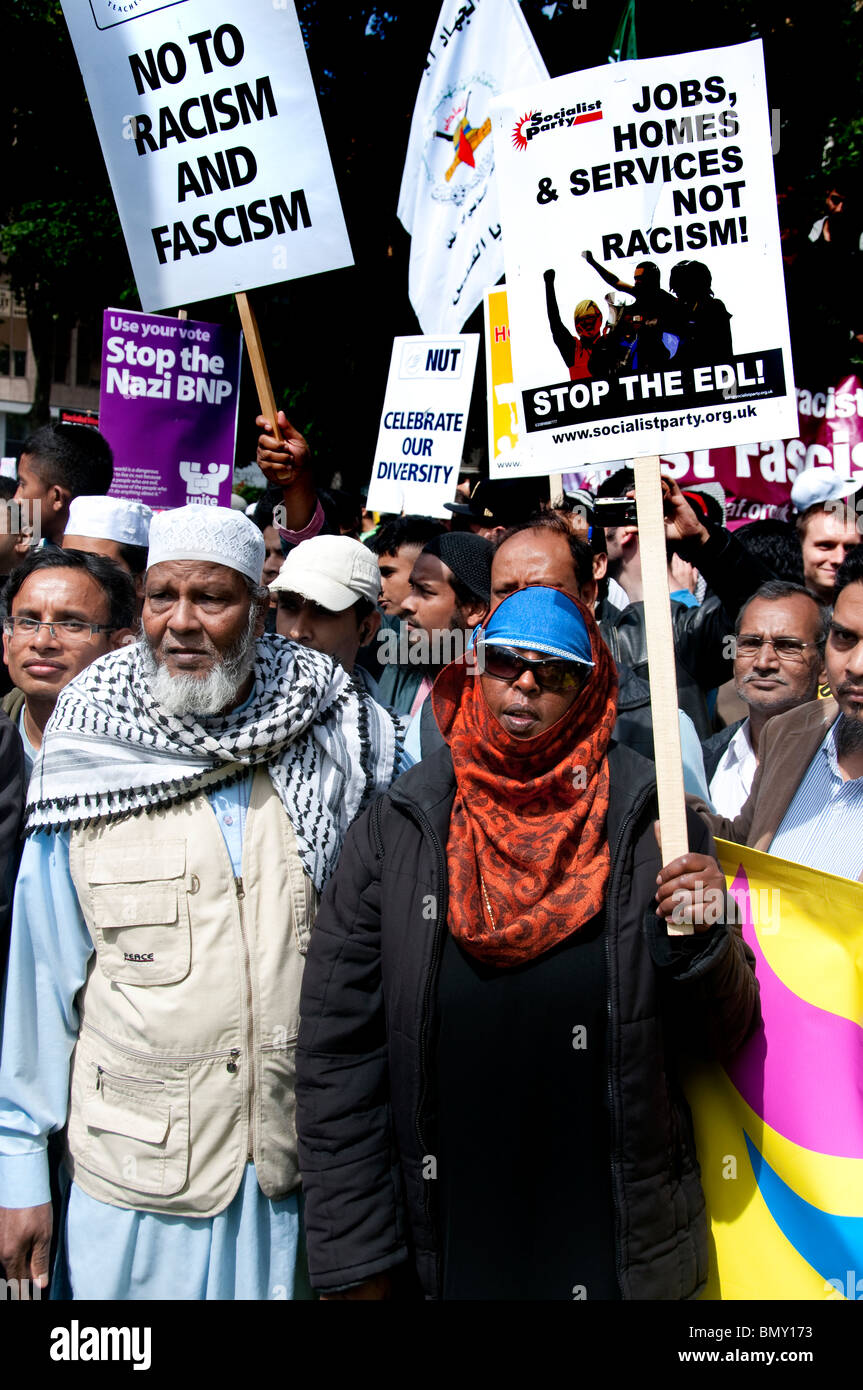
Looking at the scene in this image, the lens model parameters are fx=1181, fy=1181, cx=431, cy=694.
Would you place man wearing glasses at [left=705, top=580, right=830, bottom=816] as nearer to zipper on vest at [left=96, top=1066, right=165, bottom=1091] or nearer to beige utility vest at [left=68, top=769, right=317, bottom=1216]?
beige utility vest at [left=68, top=769, right=317, bottom=1216]

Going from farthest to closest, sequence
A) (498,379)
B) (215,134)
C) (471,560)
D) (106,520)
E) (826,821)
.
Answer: (498,379) → (106,520) → (471,560) → (215,134) → (826,821)

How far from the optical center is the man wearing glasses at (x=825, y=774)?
2.50m

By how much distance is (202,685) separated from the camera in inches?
96.3

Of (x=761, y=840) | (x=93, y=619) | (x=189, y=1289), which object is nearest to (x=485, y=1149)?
(x=189, y=1289)

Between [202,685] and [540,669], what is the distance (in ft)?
2.33

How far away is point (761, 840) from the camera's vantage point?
105 inches

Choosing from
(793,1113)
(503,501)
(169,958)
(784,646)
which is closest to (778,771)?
(793,1113)

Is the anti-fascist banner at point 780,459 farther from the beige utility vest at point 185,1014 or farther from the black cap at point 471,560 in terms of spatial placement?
the beige utility vest at point 185,1014

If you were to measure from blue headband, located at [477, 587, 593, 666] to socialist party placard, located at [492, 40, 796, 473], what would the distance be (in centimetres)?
30

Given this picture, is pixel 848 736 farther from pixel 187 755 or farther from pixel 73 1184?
pixel 73 1184

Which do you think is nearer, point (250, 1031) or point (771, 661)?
point (250, 1031)

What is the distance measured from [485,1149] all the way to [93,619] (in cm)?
164
